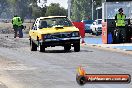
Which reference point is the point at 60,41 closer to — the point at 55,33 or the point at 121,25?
the point at 55,33

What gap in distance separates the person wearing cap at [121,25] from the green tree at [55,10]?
186 feet

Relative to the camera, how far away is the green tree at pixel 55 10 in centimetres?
8890

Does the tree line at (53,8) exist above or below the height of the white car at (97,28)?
above

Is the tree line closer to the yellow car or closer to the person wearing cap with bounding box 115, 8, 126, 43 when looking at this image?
the person wearing cap with bounding box 115, 8, 126, 43

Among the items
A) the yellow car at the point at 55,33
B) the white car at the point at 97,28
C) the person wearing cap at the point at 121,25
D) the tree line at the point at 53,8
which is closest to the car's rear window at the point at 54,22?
the yellow car at the point at 55,33

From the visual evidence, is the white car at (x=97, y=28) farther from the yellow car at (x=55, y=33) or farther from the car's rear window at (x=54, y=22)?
the car's rear window at (x=54, y=22)

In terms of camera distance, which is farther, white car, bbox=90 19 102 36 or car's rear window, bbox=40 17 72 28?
white car, bbox=90 19 102 36

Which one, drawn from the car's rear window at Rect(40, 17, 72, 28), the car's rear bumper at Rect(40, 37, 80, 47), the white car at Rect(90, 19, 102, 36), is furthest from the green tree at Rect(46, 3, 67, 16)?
the car's rear bumper at Rect(40, 37, 80, 47)

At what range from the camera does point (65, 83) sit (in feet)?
34.5

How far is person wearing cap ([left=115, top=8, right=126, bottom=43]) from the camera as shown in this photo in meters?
27.9

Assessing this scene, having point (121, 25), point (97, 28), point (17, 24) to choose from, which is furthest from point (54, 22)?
point (97, 28)

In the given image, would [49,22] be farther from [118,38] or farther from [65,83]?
[65,83]

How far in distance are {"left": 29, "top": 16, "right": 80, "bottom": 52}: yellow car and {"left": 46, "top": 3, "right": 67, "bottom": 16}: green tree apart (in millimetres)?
63300

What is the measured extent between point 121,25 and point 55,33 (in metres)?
7.69
